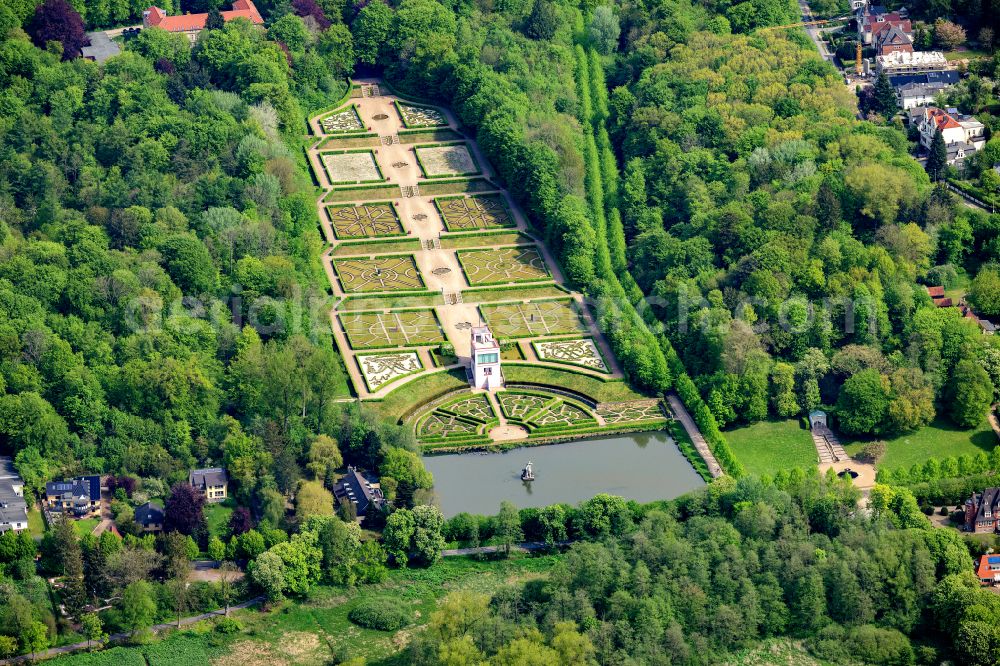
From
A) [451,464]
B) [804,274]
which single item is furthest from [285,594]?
[804,274]

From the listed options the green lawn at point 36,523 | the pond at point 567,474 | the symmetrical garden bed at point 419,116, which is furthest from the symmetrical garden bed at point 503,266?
the green lawn at point 36,523

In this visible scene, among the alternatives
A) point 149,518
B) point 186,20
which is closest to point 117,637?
point 149,518

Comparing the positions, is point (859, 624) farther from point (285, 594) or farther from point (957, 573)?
point (285, 594)

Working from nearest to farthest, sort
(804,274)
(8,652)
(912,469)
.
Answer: (8,652) → (912,469) → (804,274)

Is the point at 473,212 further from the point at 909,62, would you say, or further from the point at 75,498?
the point at 75,498

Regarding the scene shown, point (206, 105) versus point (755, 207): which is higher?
point (206, 105)

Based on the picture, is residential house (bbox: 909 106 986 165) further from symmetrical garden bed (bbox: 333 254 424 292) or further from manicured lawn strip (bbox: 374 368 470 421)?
manicured lawn strip (bbox: 374 368 470 421)

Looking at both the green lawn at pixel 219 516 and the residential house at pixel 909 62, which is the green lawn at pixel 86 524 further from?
→ the residential house at pixel 909 62
